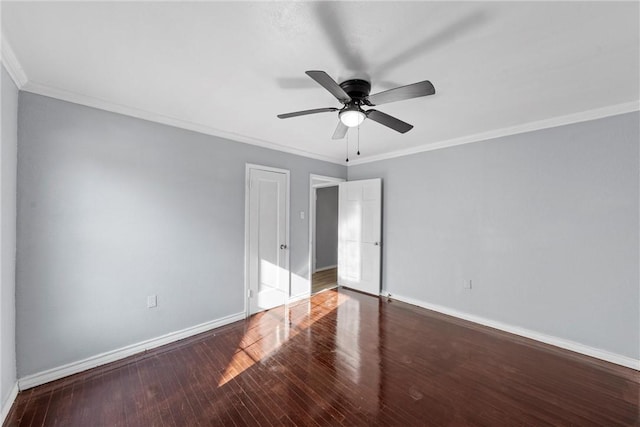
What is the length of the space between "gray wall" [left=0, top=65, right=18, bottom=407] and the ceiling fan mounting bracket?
7.70ft

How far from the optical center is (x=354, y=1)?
4.30ft

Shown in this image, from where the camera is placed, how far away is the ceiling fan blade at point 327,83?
1.50 meters

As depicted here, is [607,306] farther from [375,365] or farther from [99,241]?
[99,241]

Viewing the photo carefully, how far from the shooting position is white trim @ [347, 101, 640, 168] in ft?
8.20

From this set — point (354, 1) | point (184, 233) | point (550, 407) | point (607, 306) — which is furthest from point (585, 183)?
point (184, 233)

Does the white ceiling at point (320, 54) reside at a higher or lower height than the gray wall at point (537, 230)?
higher

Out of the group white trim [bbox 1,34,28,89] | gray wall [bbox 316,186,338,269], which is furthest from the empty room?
gray wall [bbox 316,186,338,269]

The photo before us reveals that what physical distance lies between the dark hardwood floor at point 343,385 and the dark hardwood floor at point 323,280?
5.79 ft

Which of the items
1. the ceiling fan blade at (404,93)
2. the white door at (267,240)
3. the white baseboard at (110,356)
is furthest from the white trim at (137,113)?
the white baseboard at (110,356)

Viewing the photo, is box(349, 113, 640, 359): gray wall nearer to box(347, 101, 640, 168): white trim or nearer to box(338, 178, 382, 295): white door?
box(347, 101, 640, 168): white trim

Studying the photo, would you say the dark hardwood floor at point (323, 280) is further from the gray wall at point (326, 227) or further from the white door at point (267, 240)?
the white door at point (267, 240)

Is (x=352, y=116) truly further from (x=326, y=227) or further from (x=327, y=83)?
(x=326, y=227)

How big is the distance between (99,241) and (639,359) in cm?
515

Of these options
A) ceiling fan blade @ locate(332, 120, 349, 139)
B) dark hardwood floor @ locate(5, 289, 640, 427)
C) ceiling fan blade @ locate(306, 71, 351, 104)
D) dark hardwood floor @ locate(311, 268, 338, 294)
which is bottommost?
dark hardwood floor @ locate(5, 289, 640, 427)
